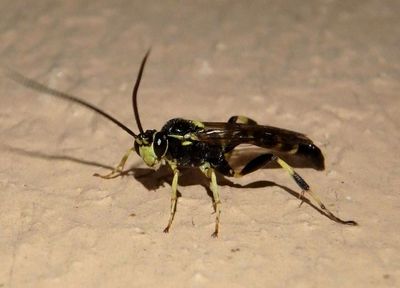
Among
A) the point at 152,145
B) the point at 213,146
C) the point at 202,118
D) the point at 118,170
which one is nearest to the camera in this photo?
the point at 152,145

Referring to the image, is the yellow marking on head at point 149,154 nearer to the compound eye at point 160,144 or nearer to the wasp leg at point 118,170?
the compound eye at point 160,144

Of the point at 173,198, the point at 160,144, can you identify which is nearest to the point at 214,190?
the point at 173,198

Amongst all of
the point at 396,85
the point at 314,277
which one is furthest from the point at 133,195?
the point at 396,85

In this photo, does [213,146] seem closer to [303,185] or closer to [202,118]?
[303,185]

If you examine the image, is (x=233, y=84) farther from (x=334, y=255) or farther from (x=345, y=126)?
(x=334, y=255)

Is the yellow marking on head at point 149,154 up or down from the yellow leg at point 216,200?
up

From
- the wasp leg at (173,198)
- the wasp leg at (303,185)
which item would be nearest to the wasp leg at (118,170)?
the wasp leg at (173,198)

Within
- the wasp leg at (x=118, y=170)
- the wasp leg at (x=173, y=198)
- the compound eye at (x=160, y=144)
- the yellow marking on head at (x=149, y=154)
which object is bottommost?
the wasp leg at (x=118, y=170)
